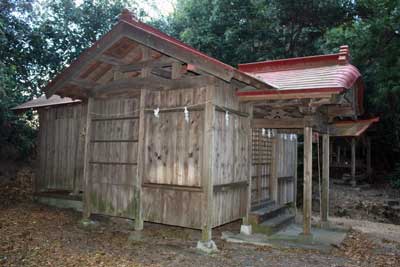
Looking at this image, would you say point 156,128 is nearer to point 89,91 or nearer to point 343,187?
point 89,91

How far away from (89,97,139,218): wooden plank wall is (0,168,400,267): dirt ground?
65 cm

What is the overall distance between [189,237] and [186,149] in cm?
200

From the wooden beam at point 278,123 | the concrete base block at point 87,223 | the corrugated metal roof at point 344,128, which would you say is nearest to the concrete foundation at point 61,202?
the concrete base block at point 87,223

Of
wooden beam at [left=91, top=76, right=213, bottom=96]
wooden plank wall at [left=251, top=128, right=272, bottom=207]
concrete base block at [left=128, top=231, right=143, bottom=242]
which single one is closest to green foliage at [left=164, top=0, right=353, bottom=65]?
wooden plank wall at [left=251, top=128, right=272, bottom=207]

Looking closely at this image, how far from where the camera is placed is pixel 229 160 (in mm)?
6652

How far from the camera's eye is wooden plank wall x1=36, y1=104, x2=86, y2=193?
9375mm

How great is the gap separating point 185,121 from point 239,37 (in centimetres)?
1100

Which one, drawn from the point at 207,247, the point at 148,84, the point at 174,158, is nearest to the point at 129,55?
the point at 148,84

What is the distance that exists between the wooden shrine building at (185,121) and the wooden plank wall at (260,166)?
26 mm

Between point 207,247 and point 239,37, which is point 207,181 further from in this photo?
point 239,37

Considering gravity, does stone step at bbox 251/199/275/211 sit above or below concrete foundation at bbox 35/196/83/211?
above

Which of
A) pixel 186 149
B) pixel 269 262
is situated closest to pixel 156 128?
pixel 186 149

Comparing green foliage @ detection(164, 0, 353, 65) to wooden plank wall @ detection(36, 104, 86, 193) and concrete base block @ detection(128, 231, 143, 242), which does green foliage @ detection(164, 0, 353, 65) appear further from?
concrete base block @ detection(128, 231, 143, 242)

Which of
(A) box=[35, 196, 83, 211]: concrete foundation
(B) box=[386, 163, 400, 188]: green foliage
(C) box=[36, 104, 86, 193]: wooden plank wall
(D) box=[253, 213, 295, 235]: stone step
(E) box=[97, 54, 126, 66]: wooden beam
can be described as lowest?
(D) box=[253, 213, 295, 235]: stone step
